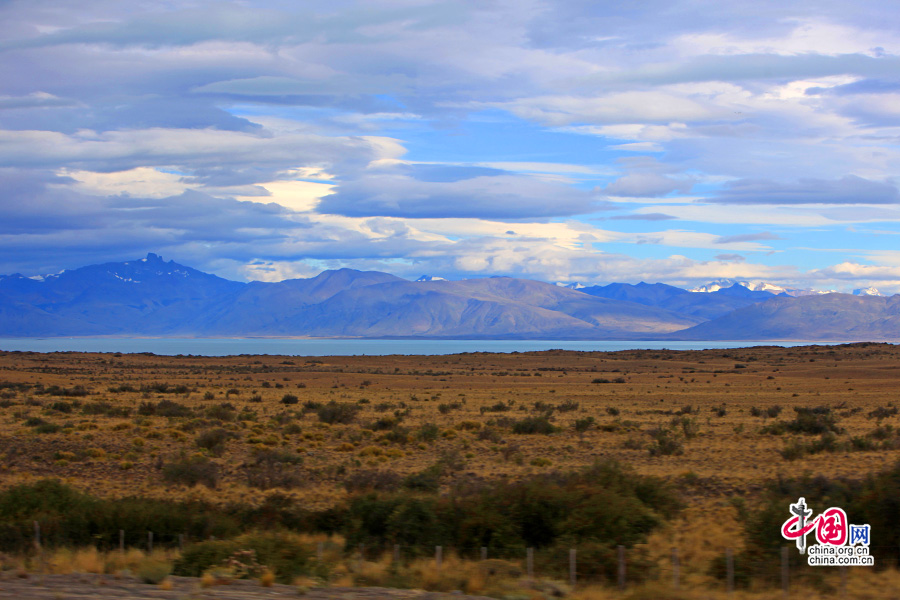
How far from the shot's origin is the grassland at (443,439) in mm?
19172

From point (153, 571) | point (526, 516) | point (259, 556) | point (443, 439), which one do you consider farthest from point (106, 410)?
point (526, 516)

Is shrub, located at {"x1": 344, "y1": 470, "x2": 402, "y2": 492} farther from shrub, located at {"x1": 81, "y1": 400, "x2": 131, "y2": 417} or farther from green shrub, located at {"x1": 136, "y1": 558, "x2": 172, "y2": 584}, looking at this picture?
shrub, located at {"x1": 81, "y1": 400, "x2": 131, "y2": 417}

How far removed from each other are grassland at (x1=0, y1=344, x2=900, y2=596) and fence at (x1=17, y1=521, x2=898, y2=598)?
564 mm

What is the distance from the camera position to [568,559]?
461 inches

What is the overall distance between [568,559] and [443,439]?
1684cm

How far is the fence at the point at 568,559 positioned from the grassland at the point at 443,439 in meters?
Answer: 0.56

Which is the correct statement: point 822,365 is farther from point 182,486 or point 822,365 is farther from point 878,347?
point 182,486

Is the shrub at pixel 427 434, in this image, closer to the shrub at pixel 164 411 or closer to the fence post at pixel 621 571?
the shrub at pixel 164 411

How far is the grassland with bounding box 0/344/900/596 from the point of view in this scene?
755 inches

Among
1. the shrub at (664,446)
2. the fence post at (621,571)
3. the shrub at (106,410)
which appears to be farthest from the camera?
the shrub at (106,410)

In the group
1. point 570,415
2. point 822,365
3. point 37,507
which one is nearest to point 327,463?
point 37,507

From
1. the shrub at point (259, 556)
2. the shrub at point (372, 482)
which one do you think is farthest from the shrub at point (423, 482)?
the shrub at point (259, 556)

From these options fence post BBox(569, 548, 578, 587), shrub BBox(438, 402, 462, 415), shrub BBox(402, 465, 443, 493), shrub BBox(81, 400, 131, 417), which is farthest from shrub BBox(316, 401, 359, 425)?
fence post BBox(569, 548, 578, 587)

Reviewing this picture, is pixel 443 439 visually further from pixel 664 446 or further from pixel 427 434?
pixel 664 446
